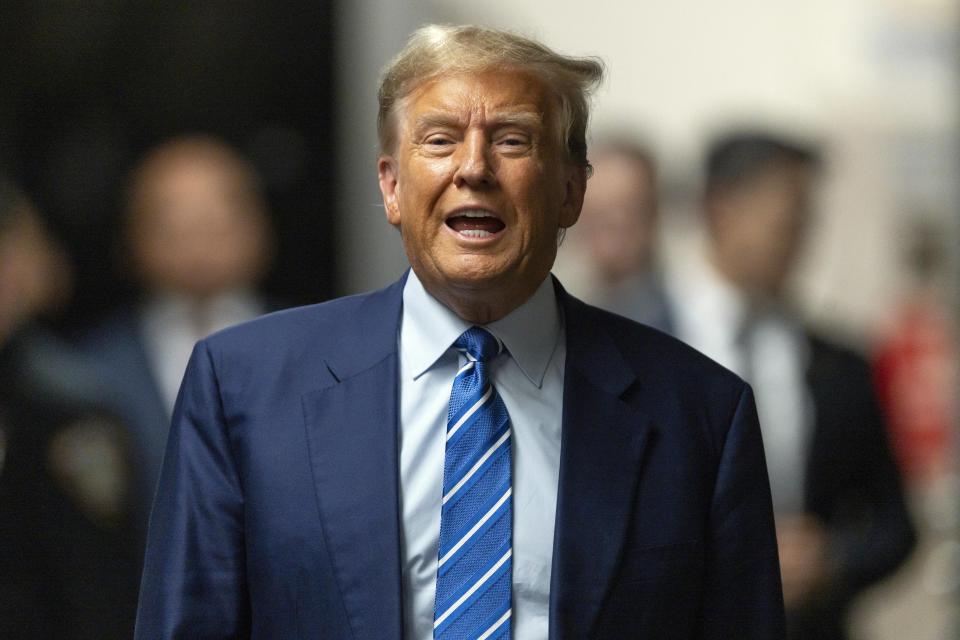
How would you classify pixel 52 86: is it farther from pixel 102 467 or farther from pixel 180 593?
pixel 180 593

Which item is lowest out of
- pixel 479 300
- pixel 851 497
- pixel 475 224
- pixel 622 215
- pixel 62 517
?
pixel 62 517

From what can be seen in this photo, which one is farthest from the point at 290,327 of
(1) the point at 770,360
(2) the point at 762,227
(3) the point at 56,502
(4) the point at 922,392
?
(4) the point at 922,392

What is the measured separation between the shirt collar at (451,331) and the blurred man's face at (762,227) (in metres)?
2.78

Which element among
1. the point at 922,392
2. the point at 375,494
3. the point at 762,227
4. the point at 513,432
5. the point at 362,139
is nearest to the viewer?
the point at 375,494

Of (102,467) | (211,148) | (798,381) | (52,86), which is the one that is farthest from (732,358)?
(52,86)

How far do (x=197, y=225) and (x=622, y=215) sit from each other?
1.42m

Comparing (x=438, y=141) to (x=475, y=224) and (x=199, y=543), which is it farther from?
(x=199, y=543)

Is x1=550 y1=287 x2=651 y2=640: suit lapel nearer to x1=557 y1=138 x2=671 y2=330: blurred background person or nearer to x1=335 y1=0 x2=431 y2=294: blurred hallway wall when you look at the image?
x1=557 y1=138 x2=671 y2=330: blurred background person

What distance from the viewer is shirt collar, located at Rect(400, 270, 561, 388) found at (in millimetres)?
2682

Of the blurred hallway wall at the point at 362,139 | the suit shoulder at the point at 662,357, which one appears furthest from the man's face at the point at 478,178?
the blurred hallway wall at the point at 362,139

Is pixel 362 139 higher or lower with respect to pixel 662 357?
lower

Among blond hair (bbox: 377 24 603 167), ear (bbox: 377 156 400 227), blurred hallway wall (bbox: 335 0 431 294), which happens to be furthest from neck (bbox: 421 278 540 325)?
blurred hallway wall (bbox: 335 0 431 294)

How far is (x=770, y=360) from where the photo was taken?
515 cm

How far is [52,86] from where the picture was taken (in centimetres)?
666
